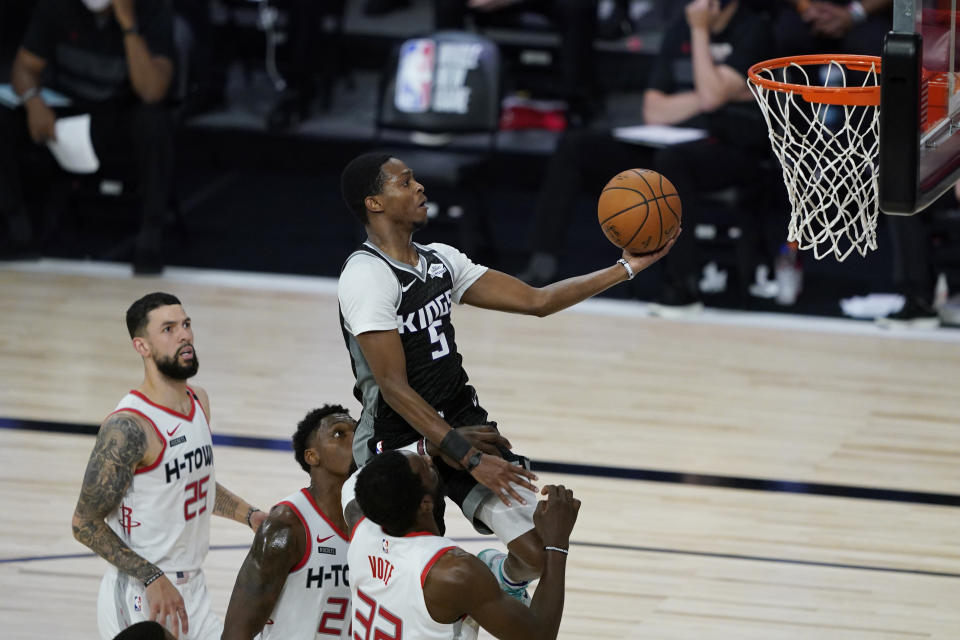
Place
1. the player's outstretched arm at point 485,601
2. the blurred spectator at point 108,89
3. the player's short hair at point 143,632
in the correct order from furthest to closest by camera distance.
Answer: the blurred spectator at point 108,89, the player's outstretched arm at point 485,601, the player's short hair at point 143,632

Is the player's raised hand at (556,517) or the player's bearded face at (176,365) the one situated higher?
the player's bearded face at (176,365)

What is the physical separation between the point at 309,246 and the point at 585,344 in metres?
2.35

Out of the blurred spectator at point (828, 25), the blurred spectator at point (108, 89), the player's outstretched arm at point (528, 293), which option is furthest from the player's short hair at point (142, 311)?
the blurred spectator at point (828, 25)

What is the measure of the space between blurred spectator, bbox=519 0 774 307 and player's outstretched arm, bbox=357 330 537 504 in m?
4.43

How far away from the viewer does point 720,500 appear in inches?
246

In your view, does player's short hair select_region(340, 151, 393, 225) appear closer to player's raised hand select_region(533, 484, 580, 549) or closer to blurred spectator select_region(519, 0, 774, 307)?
player's raised hand select_region(533, 484, 580, 549)

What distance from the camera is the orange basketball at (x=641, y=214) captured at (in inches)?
178

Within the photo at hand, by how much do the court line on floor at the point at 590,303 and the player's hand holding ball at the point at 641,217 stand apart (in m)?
4.14

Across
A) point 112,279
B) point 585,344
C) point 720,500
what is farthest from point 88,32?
point 720,500

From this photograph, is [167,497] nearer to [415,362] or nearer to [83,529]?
[83,529]

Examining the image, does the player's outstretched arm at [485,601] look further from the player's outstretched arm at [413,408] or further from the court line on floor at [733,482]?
the court line on floor at [733,482]

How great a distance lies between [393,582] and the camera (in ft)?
12.3

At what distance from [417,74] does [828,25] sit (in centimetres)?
249

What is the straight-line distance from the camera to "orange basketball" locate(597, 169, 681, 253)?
4512 millimetres
